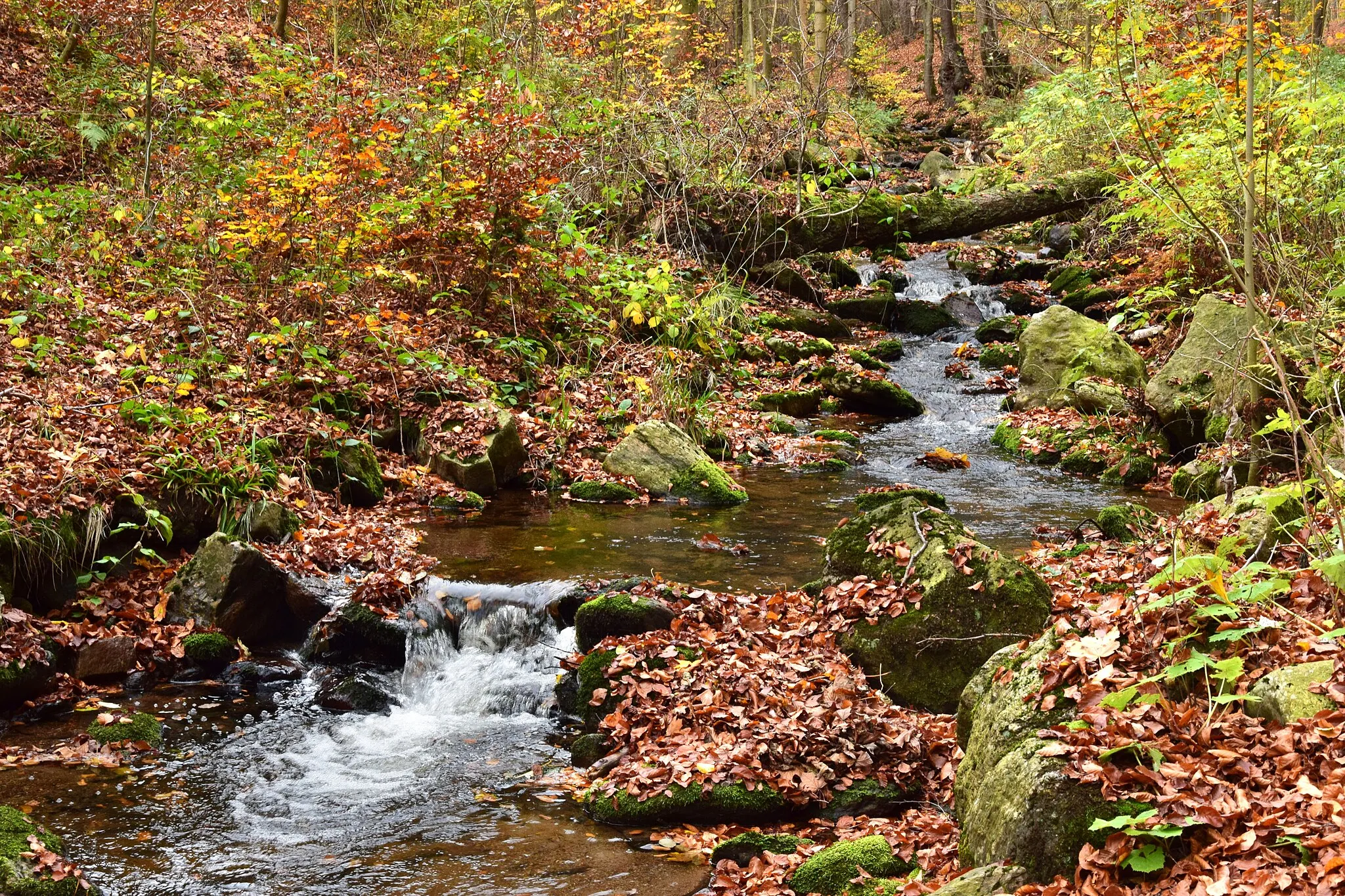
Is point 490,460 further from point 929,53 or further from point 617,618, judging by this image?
point 929,53

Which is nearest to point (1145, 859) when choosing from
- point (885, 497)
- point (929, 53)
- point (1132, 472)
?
point (885, 497)

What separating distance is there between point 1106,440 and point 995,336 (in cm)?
521

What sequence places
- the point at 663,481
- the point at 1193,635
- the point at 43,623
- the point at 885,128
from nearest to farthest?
the point at 1193,635, the point at 43,623, the point at 663,481, the point at 885,128

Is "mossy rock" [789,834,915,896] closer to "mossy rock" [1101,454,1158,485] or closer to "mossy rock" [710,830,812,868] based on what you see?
"mossy rock" [710,830,812,868]

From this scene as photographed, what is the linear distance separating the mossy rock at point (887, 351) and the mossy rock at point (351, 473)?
9.40 m

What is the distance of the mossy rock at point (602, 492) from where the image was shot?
36.5ft

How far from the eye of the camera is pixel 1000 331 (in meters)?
17.6

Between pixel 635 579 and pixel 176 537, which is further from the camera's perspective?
pixel 176 537

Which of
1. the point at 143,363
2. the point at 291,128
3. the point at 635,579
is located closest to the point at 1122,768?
the point at 635,579

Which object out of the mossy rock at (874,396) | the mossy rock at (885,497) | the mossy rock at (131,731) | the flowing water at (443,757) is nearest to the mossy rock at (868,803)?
the flowing water at (443,757)

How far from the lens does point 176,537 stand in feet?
27.3

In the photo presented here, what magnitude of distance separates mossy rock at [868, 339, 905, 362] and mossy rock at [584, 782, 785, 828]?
12355mm

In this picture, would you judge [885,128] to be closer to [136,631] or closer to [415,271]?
[415,271]

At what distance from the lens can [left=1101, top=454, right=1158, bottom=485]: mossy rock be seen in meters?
11.8
